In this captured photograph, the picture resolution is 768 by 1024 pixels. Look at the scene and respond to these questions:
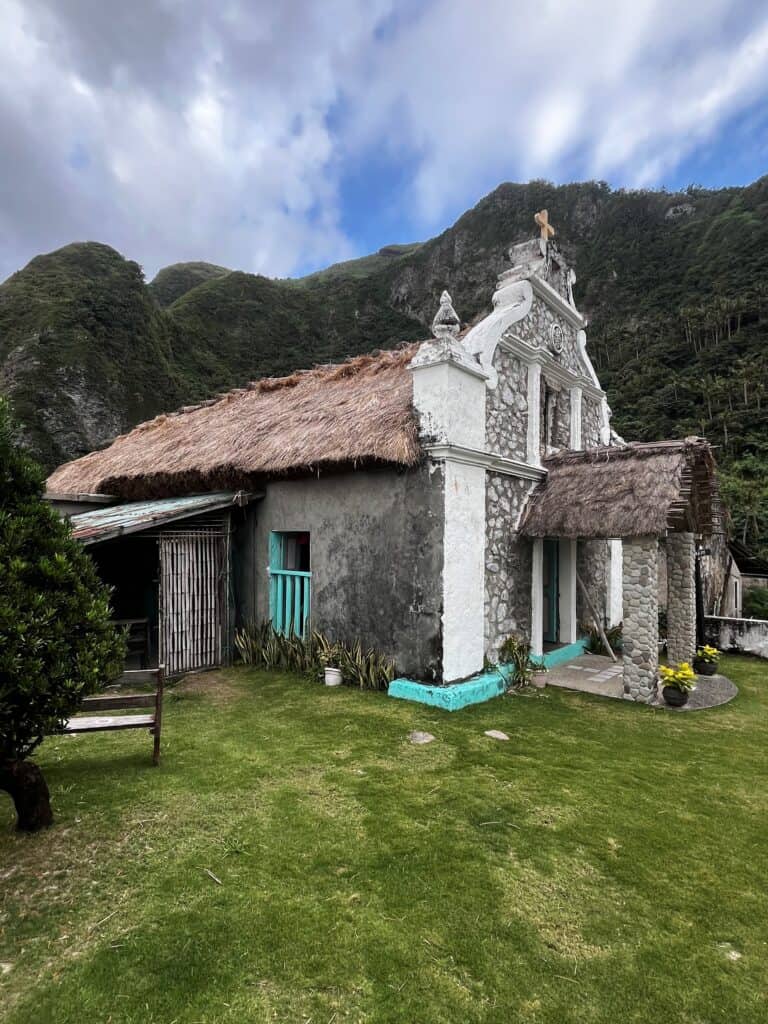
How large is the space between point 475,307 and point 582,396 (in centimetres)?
4426

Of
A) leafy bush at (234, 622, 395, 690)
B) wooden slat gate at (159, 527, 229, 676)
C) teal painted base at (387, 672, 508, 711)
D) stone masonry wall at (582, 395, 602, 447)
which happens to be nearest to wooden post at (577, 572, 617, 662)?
stone masonry wall at (582, 395, 602, 447)

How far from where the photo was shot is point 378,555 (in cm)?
762

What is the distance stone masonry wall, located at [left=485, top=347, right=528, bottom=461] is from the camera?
811 cm

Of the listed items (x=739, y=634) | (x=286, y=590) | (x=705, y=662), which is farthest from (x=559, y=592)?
(x=286, y=590)

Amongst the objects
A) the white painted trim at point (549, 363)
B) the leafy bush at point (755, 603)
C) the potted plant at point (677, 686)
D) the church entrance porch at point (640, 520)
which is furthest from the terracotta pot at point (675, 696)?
the leafy bush at point (755, 603)

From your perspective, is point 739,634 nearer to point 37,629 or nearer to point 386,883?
point 386,883

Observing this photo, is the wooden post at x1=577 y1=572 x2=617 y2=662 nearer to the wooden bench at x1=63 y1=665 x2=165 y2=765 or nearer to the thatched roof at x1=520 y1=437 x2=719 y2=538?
the thatched roof at x1=520 y1=437 x2=719 y2=538

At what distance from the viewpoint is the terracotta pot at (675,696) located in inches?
282

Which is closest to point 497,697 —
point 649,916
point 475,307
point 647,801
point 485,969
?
point 647,801

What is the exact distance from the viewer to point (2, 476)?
329cm

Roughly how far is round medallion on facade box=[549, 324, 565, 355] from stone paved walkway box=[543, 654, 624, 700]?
5.62 metres

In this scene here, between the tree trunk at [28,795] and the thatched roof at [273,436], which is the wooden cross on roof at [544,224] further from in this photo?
the tree trunk at [28,795]

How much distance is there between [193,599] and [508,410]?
19.1 feet

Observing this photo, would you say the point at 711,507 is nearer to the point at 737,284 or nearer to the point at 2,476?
the point at 2,476
